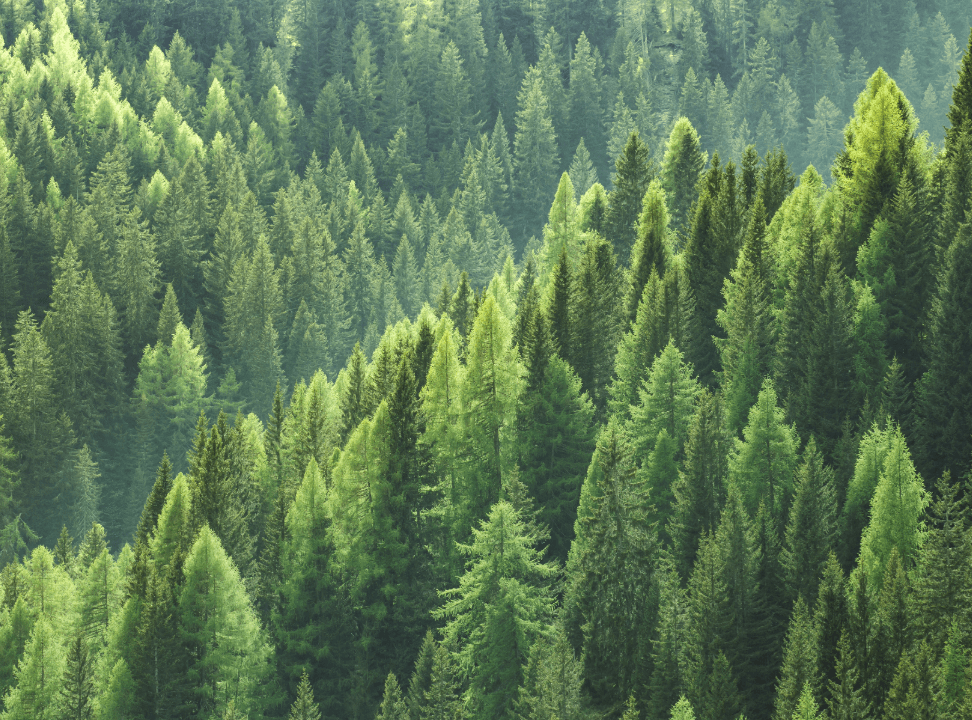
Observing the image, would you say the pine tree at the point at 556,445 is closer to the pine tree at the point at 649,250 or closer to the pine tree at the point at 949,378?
Answer: the pine tree at the point at 649,250

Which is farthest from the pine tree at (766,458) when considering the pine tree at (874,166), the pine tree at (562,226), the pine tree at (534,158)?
the pine tree at (534,158)

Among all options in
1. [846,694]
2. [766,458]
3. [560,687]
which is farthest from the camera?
[766,458]

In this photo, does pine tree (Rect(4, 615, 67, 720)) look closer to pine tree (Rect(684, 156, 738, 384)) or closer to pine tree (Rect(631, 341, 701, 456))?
pine tree (Rect(631, 341, 701, 456))

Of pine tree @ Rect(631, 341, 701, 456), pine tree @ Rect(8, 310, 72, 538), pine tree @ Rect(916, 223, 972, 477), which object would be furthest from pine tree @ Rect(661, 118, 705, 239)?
pine tree @ Rect(8, 310, 72, 538)

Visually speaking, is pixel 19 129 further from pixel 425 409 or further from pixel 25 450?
pixel 425 409

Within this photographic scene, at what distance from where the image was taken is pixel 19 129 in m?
144

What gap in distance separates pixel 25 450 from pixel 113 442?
33.7 feet

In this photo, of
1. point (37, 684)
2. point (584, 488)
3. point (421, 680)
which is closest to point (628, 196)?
point (584, 488)

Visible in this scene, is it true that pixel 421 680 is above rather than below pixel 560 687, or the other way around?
above

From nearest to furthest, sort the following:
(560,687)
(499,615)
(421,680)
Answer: (560,687)
(499,615)
(421,680)

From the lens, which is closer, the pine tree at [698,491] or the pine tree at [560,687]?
the pine tree at [560,687]

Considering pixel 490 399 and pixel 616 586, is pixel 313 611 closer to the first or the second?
pixel 490 399

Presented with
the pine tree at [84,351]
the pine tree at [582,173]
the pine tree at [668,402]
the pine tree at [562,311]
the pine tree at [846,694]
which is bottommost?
the pine tree at [846,694]

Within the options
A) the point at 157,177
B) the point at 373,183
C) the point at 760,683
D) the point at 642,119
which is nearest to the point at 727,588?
the point at 760,683
